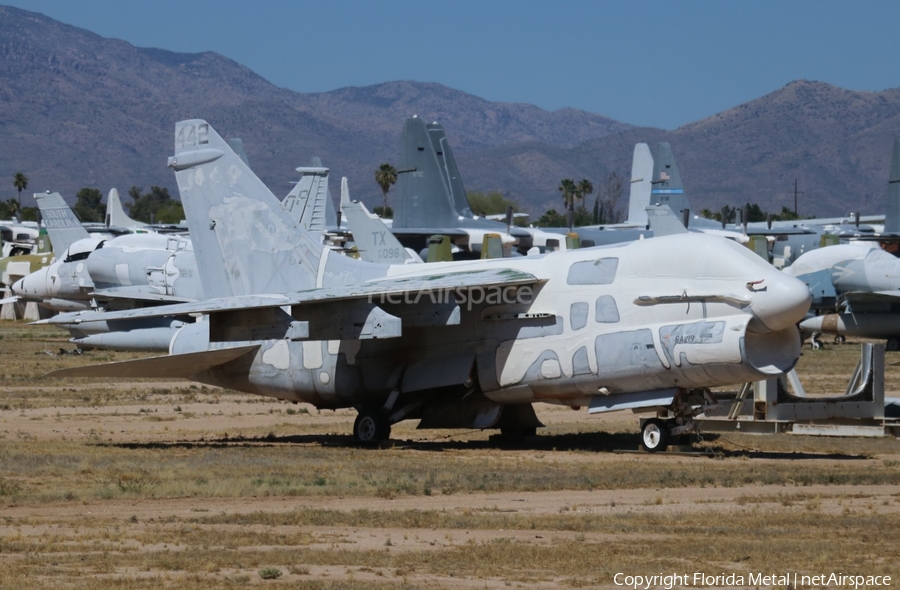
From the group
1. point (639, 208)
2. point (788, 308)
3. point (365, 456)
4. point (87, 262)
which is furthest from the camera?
point (639, 208)

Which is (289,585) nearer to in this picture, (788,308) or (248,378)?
(788,308)

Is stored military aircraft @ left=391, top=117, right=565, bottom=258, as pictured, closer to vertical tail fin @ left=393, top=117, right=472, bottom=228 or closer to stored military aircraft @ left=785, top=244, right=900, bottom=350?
vertical tail fin @ left=393, top=117, right=472, bottom=228

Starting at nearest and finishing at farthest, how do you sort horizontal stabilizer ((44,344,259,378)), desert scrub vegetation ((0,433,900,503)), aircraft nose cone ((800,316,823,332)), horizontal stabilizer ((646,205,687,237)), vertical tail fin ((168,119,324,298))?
desert scrub vegetation ((0,433,900,503)) < horizontal stabilizer ((44,344,259,378)) < vertical tail fin ((168,119,324,298)) < horizontal stabilizer ((646,205,687,237)) < aircraft nose cone ((800,316,823,332))

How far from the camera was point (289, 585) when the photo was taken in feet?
33.0

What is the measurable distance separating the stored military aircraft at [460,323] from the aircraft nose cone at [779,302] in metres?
0.02

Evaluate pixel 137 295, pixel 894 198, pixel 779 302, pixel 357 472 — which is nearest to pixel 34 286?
pixel 137 295

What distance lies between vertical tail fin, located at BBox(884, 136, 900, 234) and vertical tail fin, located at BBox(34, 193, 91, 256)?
1338 inches

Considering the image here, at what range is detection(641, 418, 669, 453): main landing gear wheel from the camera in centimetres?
1975

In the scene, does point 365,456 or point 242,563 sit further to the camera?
point 365,456

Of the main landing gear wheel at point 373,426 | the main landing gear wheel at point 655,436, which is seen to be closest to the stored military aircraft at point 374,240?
the main landing gear wheel at point 373,426

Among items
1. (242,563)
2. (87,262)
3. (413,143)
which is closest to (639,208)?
(413,143)

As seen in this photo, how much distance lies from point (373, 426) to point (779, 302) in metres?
7.09

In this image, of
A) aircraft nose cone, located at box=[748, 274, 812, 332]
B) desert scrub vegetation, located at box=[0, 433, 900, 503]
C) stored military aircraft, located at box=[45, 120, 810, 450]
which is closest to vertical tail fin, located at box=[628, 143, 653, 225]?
stored military aircraft, located at box=[45, 120, 810, 450]

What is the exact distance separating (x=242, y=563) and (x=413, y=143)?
4995 centimetres
